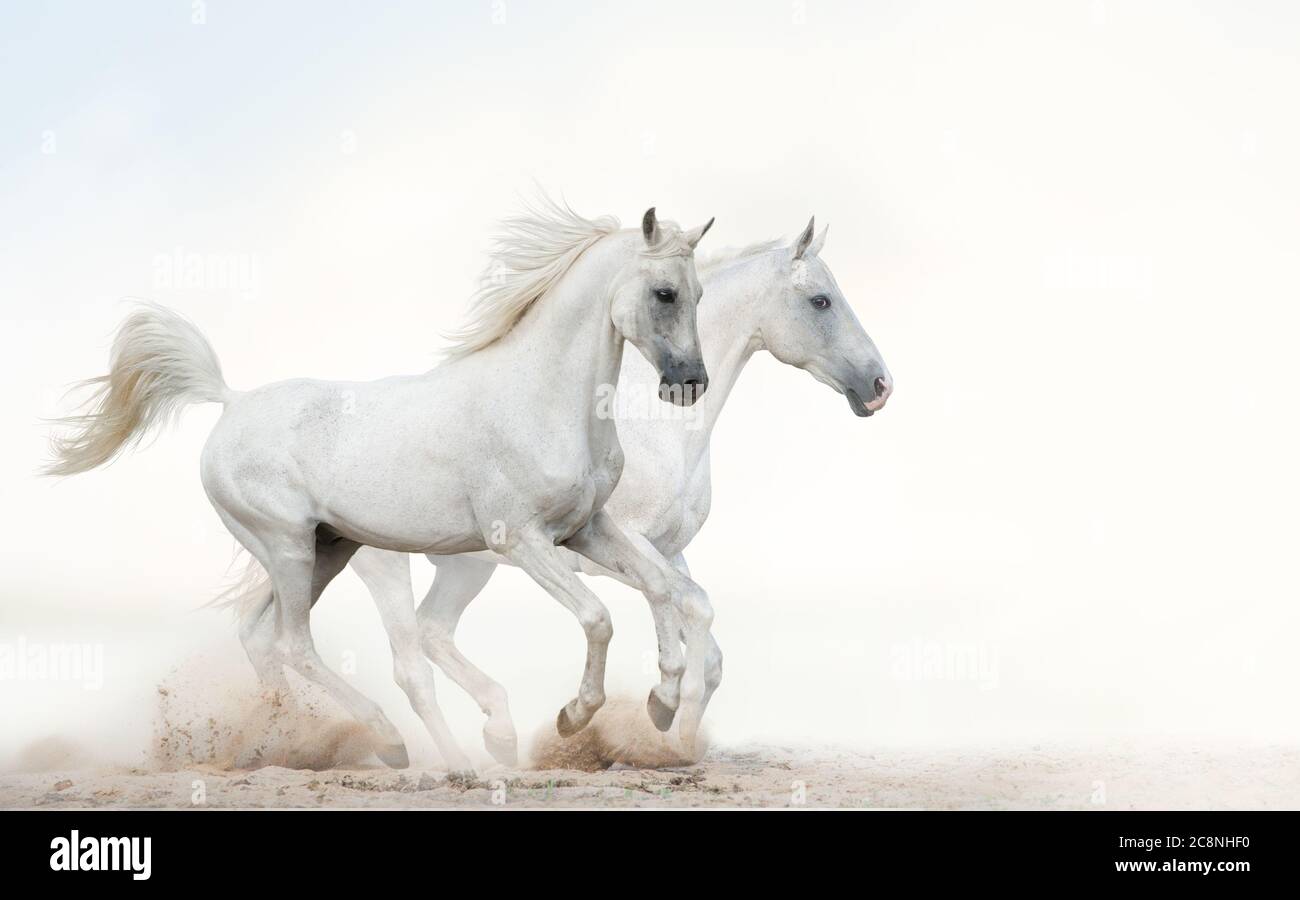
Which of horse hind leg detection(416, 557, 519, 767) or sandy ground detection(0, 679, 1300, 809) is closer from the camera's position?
sandy ground detection(0, 679, 1300, 809)

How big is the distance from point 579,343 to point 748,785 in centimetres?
252

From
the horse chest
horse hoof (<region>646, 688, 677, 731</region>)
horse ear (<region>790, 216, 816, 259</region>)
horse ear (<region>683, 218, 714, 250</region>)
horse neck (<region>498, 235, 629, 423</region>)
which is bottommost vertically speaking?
horse hoof (<region>646, 688, 677, 731</region>)

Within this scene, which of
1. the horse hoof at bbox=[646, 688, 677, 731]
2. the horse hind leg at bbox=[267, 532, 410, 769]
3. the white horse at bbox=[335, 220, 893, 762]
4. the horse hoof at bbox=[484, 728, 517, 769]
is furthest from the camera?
the white horse at bbox=[335, 220, 893, 762]

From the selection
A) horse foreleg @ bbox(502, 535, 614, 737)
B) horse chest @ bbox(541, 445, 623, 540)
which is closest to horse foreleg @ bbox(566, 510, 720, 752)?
horse chest @ bbox(541, 445, 623, 540)

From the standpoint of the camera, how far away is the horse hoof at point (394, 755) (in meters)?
9.73

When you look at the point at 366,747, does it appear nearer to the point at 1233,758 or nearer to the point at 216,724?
the point at 216,724

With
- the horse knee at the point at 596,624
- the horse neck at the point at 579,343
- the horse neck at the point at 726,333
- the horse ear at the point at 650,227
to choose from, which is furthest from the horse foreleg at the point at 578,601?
the horse neck at the point at 726,333

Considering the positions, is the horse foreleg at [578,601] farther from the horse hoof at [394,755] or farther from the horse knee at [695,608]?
the horse hoof at [394,755]

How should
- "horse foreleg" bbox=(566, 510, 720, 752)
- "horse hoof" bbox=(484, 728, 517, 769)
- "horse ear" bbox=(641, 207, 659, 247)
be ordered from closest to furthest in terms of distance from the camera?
"horse ear" bbox=(641, 207, 659, 247)
"horse foreleg" bbox=(566, 510, 720, 752)
"horse hoof" bbox=(484, 728, 517, 769)

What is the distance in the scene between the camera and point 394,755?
9.76 meters

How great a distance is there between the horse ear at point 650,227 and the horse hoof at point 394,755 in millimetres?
3036

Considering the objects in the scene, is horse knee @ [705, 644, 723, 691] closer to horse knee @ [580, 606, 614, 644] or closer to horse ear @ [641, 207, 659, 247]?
horse knee @ [580, 606, 614, 644]

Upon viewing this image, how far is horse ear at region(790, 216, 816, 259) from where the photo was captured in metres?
10.7

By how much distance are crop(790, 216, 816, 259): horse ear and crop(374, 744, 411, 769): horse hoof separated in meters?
3.65
